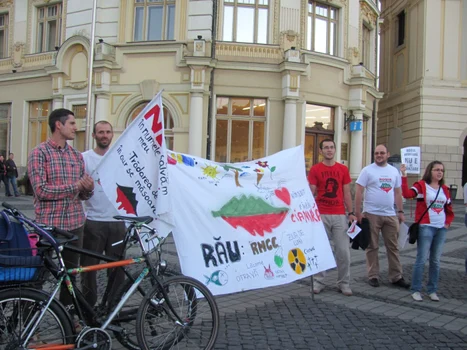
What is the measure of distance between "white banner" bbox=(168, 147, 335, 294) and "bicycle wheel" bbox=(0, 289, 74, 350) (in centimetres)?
129

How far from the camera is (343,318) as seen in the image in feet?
16.6

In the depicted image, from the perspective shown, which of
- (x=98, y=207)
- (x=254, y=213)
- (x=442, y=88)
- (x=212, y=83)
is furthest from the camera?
(x=442, y=88)

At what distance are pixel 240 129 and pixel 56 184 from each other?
48.5 ft

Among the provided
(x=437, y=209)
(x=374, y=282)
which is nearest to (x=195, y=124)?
(x=374, y=282)

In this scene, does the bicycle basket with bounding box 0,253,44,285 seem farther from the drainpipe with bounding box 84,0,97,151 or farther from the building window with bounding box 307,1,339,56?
the building window with bounding box 307,1,339,56

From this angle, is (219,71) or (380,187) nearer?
(380,187)

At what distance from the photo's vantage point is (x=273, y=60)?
1842 centimetres

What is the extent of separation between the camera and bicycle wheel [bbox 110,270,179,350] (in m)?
3.62

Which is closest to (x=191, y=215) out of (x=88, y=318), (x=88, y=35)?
(x=88, y=318)

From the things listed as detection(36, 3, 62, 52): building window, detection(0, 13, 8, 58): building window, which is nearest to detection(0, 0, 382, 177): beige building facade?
detection(36, 3, 62, 52): building window

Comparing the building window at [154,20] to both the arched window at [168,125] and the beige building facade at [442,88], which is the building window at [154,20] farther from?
the beige building facade at [442,88]

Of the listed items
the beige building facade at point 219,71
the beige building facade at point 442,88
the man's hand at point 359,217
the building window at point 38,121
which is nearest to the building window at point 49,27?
the beige building facade at point 219,71

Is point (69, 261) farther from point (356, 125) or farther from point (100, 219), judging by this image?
point (356, 125)

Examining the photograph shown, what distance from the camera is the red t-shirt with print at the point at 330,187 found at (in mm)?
6168
